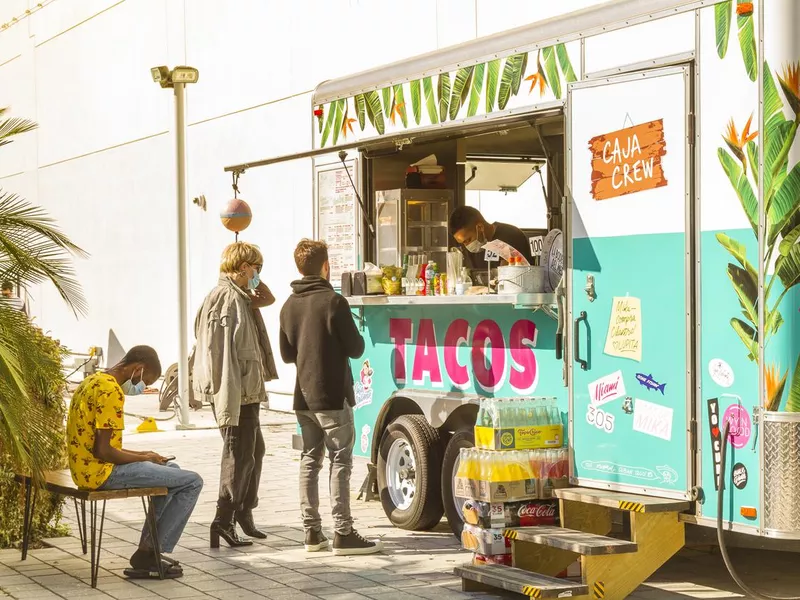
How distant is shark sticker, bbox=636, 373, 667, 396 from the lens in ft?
21.7

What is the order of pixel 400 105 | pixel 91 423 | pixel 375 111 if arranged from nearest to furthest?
pixel 91 423
pixel 400 105
pixel 375 111

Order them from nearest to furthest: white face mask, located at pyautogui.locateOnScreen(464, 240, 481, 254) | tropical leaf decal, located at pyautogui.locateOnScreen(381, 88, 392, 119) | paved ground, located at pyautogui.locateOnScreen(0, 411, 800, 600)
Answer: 1. paved ground, located at pyautogui.locateOnScreen(0, 411, 800, 600)
2. tropical leaf decal, located at pyautogui.locateOnScreen(381, 88, 392, 119)
3. white face mask, located at pyautogui.locateOnScreen(464, 240, 481, 254)

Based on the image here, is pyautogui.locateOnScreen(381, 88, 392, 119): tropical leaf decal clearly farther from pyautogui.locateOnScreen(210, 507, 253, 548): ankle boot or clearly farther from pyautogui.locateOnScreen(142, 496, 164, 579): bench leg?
pyautogui.locateOnScreen(142, 496, 164, 579): bench leg

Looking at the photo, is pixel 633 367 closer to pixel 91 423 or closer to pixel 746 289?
pixel 746 289

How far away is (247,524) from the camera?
8.47 m

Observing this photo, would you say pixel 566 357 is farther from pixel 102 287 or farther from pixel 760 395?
pixel 102 287

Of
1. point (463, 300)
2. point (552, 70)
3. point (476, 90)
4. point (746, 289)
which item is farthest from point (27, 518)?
point (746, 289)

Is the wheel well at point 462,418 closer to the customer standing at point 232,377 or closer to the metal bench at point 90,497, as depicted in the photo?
the customer standing at point 232,377

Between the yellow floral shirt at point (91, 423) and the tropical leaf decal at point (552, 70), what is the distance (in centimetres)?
301

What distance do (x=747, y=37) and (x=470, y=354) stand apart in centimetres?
297

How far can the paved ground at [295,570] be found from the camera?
6.99 meters

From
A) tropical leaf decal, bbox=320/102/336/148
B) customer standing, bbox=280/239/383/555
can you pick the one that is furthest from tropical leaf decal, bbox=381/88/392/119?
customer standing, bbox=280/239/383/555

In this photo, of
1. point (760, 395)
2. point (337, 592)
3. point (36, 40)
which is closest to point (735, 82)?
point (760, 395)

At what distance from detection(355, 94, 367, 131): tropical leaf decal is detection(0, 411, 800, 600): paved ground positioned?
2876 mm
